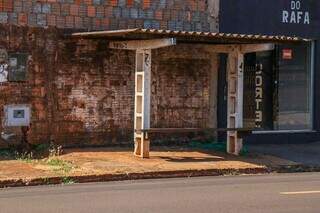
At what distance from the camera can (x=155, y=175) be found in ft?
43.1

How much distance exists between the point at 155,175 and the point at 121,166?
866 mm

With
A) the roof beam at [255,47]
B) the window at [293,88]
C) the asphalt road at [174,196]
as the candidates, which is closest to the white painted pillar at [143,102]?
the asphalt road at [174,196]

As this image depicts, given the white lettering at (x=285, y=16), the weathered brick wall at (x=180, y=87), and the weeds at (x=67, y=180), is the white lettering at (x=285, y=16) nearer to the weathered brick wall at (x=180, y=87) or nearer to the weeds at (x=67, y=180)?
the weathered brick wall at (x=180, y=87)

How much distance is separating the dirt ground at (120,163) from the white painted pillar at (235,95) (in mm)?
476

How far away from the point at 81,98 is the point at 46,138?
130cm

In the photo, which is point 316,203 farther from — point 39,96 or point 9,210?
point 39,96

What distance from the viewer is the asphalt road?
908 centimetres

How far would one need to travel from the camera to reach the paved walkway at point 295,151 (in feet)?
52.4

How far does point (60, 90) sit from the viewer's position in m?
16.1

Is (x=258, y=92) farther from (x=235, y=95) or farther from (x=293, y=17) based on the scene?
(x=235, y=95)

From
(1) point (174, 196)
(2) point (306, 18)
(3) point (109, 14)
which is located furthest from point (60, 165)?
(2) point (306, 18)

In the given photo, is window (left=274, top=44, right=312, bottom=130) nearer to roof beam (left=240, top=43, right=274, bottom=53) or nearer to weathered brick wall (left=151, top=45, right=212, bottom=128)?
weathered brick wall (left=151, top=45, right=212, bottom=128)

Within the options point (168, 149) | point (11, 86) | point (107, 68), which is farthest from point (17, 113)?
point (168, 149)

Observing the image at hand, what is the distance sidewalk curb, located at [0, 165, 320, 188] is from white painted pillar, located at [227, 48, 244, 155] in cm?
183
